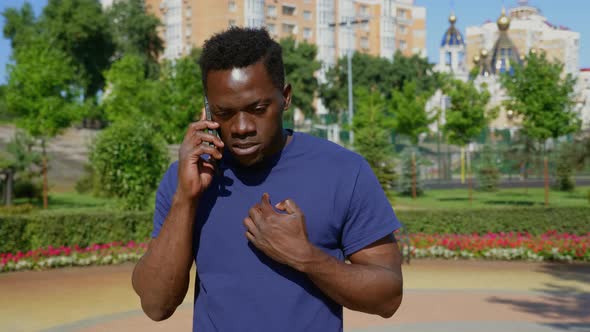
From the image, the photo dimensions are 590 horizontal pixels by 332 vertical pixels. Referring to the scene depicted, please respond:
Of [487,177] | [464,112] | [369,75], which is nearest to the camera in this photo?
[464,112]

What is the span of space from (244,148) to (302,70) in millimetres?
A: 59750

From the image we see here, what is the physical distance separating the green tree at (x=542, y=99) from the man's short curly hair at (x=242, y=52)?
23.0 metres

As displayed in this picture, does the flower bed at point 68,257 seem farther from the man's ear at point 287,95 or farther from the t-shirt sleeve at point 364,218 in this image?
the t-shirt sleeve at point 364,218

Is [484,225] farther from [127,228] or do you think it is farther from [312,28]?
[312,28]

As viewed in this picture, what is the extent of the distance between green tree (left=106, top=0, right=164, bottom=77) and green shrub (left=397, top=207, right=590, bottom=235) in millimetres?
49251

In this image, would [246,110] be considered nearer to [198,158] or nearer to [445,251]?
[198,158]

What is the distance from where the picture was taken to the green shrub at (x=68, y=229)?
13836mm

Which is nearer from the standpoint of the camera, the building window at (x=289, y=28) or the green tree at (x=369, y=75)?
the green tree at (x=369, y=75)

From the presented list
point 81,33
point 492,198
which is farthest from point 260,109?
point 81,33

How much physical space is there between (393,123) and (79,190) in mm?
16967

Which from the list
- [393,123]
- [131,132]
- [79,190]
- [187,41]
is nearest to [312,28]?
[187,41]

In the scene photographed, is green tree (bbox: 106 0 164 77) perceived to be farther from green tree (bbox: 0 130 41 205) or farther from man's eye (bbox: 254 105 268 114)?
man's eye (bbox: 254 105 268 114)

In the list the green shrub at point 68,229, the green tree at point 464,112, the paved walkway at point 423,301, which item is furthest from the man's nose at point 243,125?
the green tree at point 464,112

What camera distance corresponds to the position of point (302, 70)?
201ft
